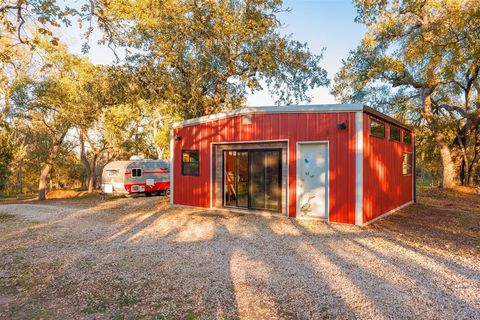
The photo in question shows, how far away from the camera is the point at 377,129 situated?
8953 millimetres

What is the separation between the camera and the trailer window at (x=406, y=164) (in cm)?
1155

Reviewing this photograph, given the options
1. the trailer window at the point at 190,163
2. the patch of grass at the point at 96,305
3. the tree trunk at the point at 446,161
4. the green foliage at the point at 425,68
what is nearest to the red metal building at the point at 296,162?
the trailer window at the point at 190,163

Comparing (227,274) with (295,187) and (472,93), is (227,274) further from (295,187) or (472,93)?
(472,93)

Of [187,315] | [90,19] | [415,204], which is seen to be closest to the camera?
[187,315]

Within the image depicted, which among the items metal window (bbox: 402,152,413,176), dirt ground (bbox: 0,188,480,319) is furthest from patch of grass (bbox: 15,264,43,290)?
metal window (bbox: 402,152,413,176)

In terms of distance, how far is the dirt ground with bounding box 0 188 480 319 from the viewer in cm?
342

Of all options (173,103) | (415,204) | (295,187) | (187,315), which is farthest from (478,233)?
(173,103)

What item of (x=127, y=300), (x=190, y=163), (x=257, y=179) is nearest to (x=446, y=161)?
(x=257, y=179)

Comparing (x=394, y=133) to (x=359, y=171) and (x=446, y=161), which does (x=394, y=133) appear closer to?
(x=359, y=171)

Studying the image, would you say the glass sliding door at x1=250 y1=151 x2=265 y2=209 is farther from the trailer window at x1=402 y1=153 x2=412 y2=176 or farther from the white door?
the trailer window at x1=402 y1=153 x2=412 y2=176

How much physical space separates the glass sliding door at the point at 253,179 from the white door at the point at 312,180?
677mm

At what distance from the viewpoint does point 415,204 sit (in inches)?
488

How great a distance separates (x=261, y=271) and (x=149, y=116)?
20594mm

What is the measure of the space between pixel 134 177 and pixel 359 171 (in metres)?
12.2
